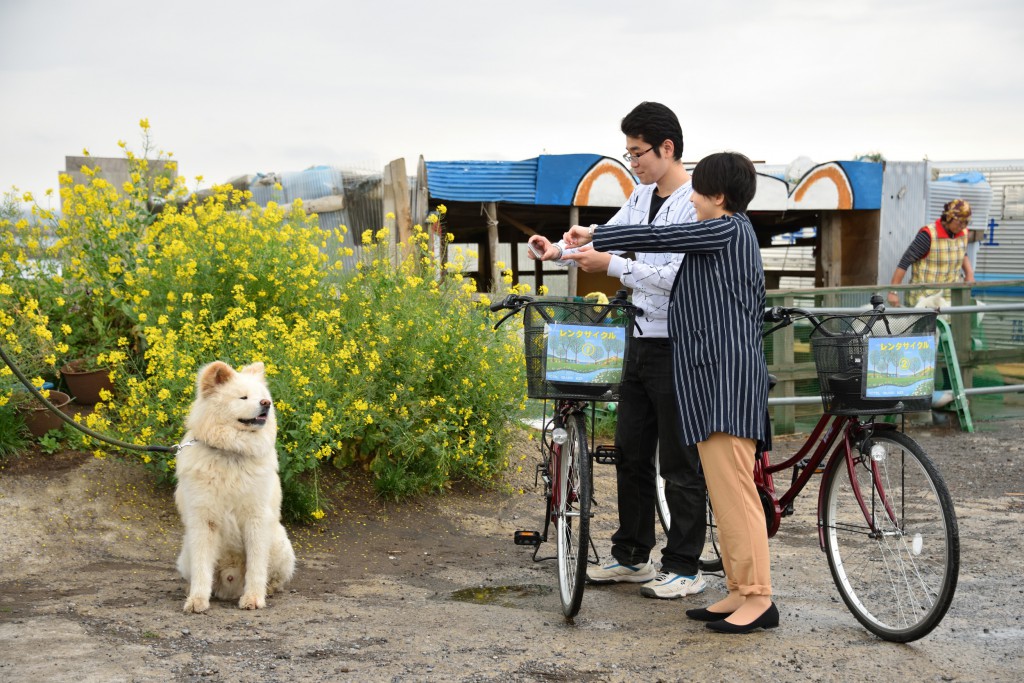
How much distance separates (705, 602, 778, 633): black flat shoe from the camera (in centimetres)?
403

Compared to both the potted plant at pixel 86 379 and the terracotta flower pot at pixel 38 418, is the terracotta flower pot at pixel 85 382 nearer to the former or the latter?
the potted plant at pixel 86 379

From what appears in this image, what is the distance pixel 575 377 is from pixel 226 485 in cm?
169

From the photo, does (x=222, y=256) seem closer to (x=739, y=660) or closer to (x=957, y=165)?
(x=739, y=660)

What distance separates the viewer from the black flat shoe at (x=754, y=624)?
403cm

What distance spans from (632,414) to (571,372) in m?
0.70

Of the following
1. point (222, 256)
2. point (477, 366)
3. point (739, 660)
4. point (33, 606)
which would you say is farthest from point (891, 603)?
point (222, 256)

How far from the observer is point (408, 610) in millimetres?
4520

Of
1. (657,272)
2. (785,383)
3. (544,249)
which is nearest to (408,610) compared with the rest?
(544,249)

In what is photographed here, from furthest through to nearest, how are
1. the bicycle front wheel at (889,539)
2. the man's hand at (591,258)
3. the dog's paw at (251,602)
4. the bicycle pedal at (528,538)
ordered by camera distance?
the bicycle pedal at (528,538)
the dog's paw at (251,602)
the man's hand at (591,258)
the bicycle front wheel at (889,539)

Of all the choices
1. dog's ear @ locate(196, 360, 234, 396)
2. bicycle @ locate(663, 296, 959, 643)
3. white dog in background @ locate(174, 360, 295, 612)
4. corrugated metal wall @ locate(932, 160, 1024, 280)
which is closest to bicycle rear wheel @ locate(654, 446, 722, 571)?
bicycle @ locate(663, 296, 959, 643)

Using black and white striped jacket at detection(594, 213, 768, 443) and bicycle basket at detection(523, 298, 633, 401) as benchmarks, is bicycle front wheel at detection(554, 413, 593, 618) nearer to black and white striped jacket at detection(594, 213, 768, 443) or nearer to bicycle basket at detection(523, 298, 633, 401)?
bicycle basket at detection(523, 298, 633, 401)

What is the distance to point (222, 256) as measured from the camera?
6.76m

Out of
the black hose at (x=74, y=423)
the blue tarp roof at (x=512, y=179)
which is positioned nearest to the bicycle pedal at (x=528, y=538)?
the black hose at (x=74, y=423)

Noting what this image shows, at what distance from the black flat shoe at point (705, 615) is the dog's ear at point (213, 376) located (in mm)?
2374
